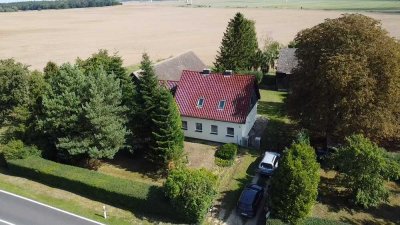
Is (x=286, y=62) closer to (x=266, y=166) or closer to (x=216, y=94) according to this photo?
(x=216, y=94)

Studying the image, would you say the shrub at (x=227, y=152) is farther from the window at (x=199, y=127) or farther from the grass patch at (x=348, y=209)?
the grass patch at (x=348, y=209)

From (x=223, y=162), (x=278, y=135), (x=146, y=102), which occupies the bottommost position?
(x=223, y=162)

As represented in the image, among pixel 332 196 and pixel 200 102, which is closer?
pixel 332 196

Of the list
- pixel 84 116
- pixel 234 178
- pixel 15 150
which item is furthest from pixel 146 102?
pixel 15 150

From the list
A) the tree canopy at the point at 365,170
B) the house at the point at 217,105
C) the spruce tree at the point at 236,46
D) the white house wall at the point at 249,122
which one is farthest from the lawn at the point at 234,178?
the spruce tree at the point at 236,46

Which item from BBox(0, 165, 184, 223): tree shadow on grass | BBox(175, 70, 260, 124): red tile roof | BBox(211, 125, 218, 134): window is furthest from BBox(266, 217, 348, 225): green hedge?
BBox(211, 125, 218, 134): window

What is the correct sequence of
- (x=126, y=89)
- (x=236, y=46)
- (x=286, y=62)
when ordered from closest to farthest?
(x=126, y=89), (x=286, y=62), (x=236, y=46)
